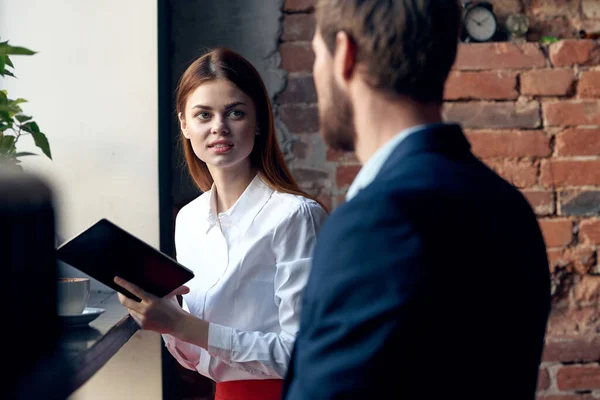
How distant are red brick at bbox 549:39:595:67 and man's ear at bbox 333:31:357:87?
4.35ft

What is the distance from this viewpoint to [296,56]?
1.86m

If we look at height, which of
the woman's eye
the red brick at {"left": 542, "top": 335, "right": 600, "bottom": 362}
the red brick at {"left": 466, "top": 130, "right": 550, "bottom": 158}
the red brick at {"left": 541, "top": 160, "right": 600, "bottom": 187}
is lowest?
the red brick at {"left": 542, "top": 335, "right": 600, "bottom": 362}

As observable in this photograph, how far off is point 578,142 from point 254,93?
0.94 metres

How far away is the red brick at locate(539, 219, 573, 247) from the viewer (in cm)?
185

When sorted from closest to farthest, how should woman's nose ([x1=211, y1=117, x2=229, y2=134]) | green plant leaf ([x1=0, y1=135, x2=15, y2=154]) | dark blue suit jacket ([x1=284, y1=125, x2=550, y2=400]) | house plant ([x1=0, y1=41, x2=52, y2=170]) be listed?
dark blue suit jacket ([x1=284, y1=125, x2=550, y2=400]) → house plant ([x1=0, y1=41, x2=52, y2=170]) → green plant leaf ([x1=0, y1=135, x2=15, y2=154]) → woman's nose ([x1=211, y1=117, x2=229, y2=134])

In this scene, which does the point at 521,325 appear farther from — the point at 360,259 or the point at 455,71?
the point at 455,71

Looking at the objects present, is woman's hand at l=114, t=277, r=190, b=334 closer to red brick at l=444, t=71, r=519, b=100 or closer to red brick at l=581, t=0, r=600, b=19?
red brick at l=444, t=71, r=519, b=100

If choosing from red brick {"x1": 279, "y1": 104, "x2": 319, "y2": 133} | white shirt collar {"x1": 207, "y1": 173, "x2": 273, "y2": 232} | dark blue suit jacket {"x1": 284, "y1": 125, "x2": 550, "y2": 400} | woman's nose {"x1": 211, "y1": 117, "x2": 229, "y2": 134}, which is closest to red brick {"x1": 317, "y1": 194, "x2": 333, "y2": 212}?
red brick {"x1": 279, "y1": 104, "x2": 319, "y2": 133}

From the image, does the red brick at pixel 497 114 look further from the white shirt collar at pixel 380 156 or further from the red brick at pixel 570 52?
the white shirt collar at pixel 380 156

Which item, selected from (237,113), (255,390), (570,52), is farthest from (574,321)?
(237,113)

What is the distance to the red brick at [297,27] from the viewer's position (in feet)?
6.12

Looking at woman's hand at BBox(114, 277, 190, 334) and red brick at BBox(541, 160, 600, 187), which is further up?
red brick at BBox(541, 160, 600, 187)

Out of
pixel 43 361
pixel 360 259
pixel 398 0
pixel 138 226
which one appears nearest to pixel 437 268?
pixel 360 259

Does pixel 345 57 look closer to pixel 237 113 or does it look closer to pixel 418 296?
pixel 418 296
